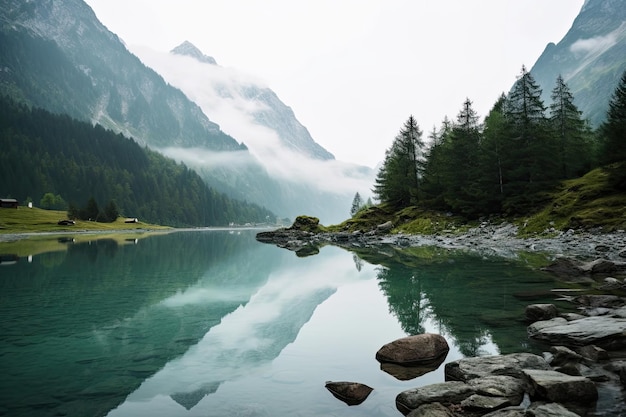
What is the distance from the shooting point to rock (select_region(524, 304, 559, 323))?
14.3 m

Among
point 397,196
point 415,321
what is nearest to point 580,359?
point 415,321

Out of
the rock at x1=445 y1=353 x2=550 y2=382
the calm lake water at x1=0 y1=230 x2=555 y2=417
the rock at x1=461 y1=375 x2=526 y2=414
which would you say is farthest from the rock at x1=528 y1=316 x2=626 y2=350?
the rock at x1=461 y1=375 x2=526 y2=414

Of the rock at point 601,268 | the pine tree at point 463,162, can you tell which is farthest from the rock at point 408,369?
the pine tree at point 463,162

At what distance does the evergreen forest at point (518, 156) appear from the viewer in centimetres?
5109

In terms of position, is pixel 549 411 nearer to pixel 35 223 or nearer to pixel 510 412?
pixel 510 412

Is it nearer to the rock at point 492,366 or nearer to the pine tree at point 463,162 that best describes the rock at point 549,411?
the rock at point 492,366

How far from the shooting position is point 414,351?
11344 mm

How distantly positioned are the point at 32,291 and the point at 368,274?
23690 millimetres

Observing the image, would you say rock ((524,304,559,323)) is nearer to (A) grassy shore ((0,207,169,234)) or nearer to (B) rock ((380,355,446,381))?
(B) rock ((380,355,446,381))

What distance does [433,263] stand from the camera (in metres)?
34.3

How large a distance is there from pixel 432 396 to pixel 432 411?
32.8 inches

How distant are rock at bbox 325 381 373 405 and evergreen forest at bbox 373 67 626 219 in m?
47.0

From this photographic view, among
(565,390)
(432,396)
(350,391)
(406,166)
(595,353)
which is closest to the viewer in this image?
(565,390)

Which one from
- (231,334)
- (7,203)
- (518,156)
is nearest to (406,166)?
(518,156)
